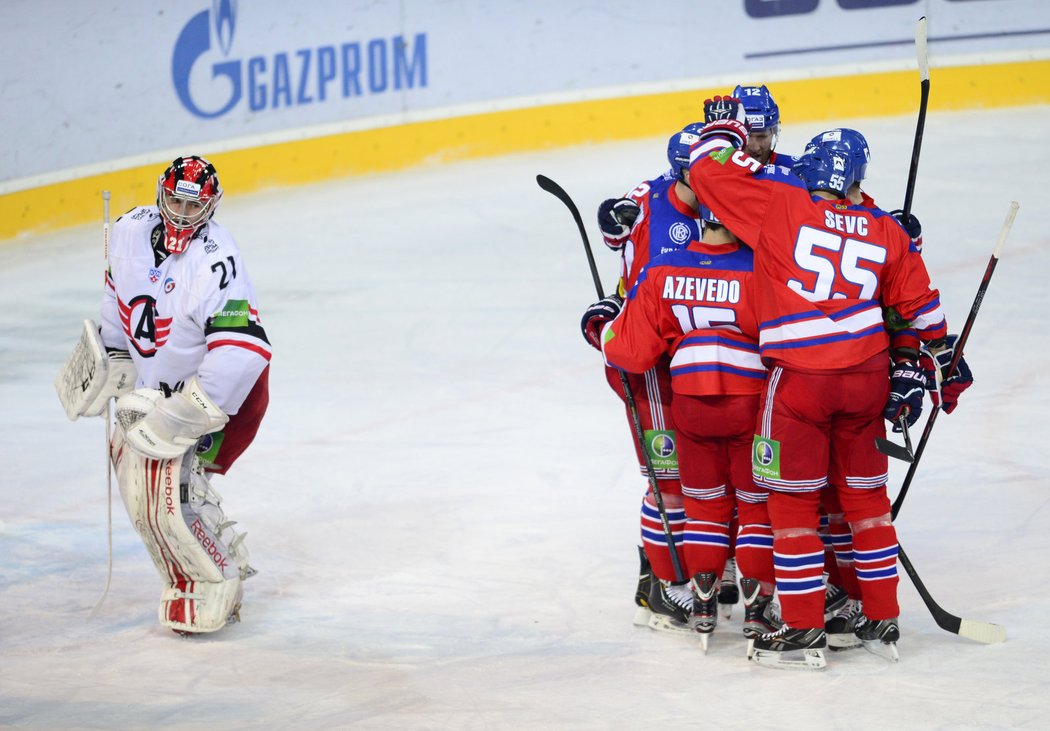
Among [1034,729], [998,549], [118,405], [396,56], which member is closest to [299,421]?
[118,405]

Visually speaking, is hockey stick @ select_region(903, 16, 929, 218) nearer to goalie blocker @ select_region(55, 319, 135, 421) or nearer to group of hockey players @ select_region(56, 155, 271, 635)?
group of hockey players @ select_region(56, 155, 271, 635)

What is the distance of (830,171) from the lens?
3.85 metres

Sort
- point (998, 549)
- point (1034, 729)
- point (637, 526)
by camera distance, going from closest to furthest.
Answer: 1. point (1034, 729)
2. point (998, 549)
3. point (637, 526)

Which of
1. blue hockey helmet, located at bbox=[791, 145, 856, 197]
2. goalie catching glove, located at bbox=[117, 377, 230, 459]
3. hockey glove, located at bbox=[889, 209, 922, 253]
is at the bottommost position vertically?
goalie catching glove, located at bbox=[117, 377, 230, 459]

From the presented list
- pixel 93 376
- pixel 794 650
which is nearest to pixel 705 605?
pixel 794 650

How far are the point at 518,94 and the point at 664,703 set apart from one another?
752 centimetres

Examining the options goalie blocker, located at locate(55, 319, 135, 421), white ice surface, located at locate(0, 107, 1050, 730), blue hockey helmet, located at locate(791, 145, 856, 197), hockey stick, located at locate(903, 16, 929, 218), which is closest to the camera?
white ice surface, located at locate(0, 107, 1050, 730)

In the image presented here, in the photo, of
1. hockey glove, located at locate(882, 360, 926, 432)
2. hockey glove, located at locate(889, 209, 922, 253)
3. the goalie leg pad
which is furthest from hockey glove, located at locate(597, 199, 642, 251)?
the goalie leg pad

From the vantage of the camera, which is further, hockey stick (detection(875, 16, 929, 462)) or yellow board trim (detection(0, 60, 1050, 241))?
yellow board trim (detection(0, 60, 1050, 241))

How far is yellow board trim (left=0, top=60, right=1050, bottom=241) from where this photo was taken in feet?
33.5

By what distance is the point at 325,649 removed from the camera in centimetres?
414

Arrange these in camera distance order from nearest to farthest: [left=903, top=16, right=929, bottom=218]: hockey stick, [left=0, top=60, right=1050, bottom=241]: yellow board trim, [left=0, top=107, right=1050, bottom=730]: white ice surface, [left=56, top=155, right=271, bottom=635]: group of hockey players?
[left=0, top=107, right=1050, bottom=730]: white ice surface → [left=56, top=155, right=271, bottom=635]: group of hockey players → [left=903, top=16, right=929, bottom=218]: hockey stick → [left=0, top=60, right=1050, bottom=241]: yellow board trim

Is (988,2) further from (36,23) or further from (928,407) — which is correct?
(36,23)

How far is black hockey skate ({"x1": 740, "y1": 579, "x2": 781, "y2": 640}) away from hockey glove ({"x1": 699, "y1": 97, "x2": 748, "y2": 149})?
3.76 feet
